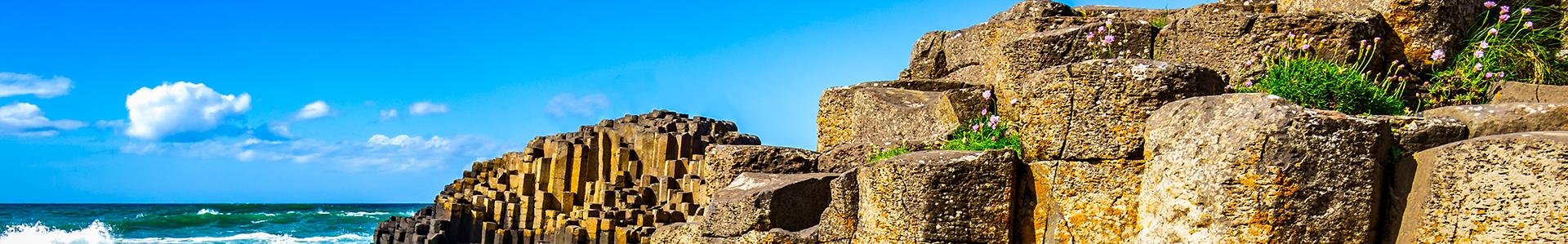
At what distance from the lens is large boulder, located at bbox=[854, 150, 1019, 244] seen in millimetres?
7422

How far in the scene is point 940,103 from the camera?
30.9 feet

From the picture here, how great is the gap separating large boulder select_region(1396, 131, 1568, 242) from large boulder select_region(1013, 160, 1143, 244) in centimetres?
133

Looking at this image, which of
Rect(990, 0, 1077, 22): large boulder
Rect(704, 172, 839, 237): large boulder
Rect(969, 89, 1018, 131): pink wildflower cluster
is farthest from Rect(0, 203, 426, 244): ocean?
Rect(969, 89, 1018, 131): pink wildflower cluster

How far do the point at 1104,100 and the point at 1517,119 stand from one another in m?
1.98

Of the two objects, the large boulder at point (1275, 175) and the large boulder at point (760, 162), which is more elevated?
the large boulder at point (760, 162)

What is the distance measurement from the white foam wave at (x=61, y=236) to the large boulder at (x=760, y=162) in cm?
4027

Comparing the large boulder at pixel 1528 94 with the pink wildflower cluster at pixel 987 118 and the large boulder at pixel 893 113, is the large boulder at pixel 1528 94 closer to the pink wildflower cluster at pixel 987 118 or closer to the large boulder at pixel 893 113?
the pink wildflower cluster at pixel 987 118

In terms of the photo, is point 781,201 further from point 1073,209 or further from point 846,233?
point 1073,209

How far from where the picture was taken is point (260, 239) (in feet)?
154

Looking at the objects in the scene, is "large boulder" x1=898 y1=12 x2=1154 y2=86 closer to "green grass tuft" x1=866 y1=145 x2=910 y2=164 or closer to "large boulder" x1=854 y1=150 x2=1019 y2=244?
"green grass tuft" x1=866 y1=145 x2=910 y2=164

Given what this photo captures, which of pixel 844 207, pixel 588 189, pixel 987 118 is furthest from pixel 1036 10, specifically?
pixel 588 189

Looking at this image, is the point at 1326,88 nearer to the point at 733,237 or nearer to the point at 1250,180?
the point at 1250,180

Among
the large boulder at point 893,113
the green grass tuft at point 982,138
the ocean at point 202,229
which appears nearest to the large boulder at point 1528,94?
the green grass tuft at point 982,138

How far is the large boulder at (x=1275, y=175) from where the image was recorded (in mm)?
5973
